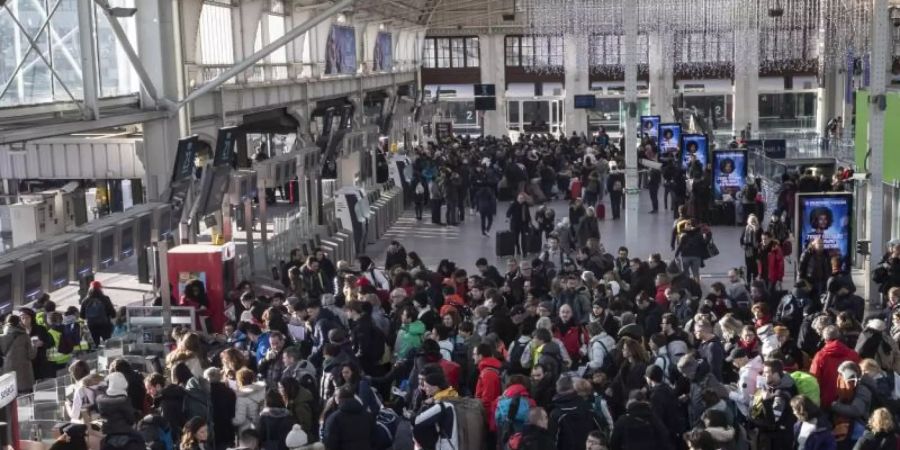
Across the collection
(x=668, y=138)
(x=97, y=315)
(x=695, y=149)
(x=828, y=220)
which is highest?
(x=668, y=138)

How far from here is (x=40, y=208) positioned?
14148 mm

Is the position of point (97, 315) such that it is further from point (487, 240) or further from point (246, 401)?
point (487, 240)

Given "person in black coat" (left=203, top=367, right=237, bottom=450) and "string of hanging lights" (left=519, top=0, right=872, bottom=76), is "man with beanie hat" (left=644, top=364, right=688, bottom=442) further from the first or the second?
"string of hanging lights" (left=519, top=0, right=872, bottom=76)

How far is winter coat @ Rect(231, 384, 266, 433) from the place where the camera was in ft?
29.6

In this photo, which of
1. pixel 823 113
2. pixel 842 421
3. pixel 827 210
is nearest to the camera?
pixel 842 421

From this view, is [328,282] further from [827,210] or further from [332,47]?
[332,47]

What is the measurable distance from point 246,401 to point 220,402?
194mm

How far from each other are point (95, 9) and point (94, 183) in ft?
25.1

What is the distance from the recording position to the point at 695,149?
97.3 feet

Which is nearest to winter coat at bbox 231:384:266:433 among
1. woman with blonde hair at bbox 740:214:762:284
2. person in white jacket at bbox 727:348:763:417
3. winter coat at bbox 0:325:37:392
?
person in white jacket at bbox 727:348:763:417

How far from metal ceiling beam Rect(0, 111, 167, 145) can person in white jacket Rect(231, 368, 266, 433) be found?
493 centimetres

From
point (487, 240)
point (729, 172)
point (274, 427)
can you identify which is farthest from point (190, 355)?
point (729, 172)

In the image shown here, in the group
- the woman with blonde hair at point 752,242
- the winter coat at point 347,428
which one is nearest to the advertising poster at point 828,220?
the woman with blonde hair at point 752,242

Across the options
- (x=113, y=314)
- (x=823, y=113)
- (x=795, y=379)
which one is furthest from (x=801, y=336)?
(x=823, y=113)
